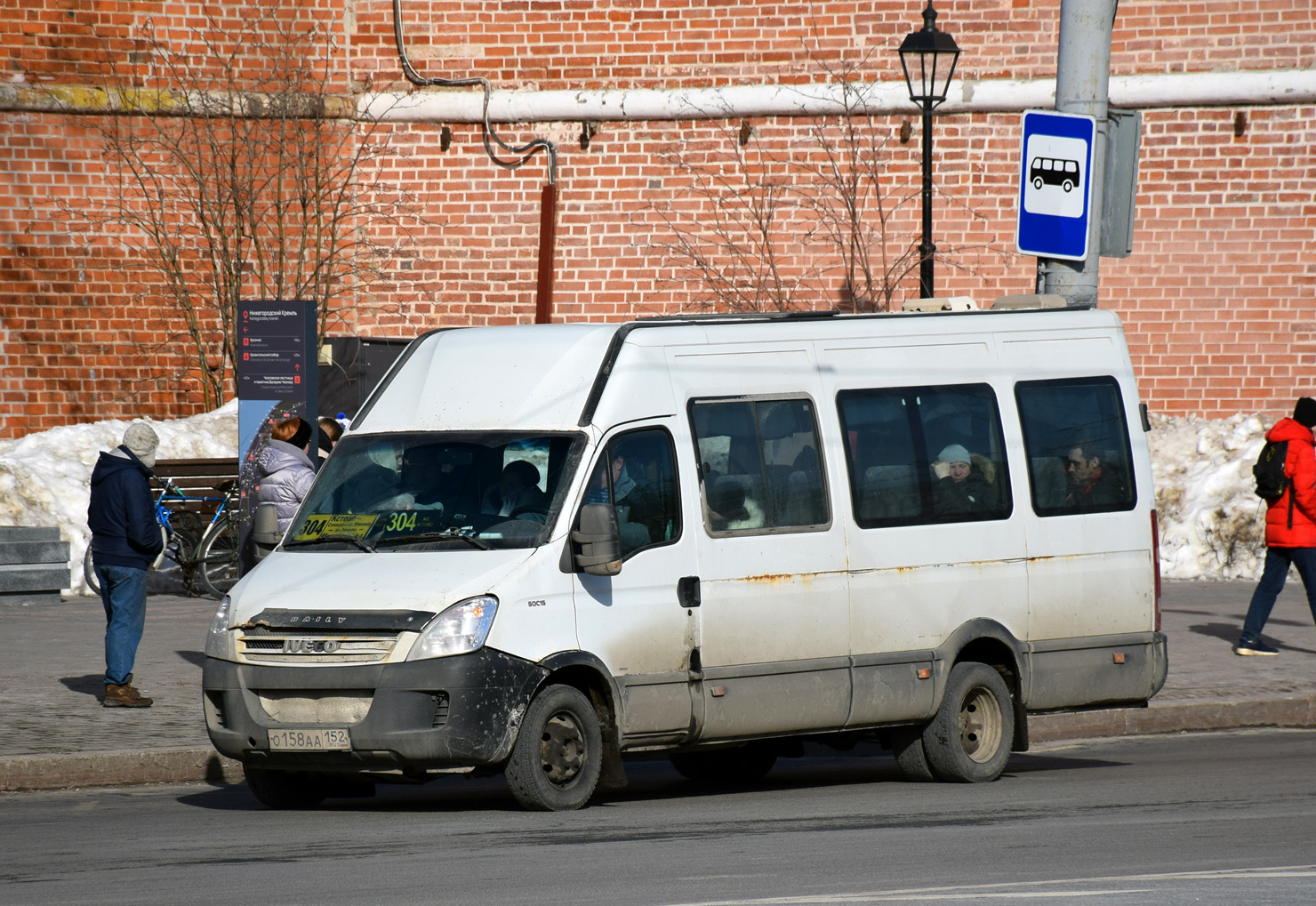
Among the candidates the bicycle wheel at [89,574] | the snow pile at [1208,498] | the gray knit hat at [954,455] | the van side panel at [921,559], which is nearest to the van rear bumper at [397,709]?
the van side panel at [921,559]

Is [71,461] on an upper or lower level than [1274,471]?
lower

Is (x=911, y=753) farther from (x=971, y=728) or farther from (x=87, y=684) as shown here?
(x=87, y=684)

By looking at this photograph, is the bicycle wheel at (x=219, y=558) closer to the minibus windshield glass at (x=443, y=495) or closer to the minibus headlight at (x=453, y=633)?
the minibus windshield glass at (x=443, y=495)

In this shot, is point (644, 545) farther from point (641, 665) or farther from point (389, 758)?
point (389, 758)

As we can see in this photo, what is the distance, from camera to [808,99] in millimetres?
23766

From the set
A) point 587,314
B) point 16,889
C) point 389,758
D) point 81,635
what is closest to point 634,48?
point 587,314

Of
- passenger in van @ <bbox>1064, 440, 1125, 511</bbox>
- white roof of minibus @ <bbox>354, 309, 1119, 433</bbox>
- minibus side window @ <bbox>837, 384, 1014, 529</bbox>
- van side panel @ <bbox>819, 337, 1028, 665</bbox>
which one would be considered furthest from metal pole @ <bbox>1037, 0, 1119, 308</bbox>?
white roof of minibus @ <bbox>354, 309, 1119, 433</bbox>

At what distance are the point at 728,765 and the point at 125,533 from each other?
4271 millimetres

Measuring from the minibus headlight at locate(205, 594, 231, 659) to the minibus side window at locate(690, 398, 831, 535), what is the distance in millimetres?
Answer: 2346

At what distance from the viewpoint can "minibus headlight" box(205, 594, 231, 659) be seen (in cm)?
887

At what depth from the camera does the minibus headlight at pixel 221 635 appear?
29.1 feet

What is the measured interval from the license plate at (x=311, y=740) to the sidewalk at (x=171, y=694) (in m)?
2.06

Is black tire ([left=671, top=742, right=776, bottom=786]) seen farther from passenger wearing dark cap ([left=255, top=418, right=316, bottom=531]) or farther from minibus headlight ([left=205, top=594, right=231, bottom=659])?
passenger wearing dark cap ([left=255, top=418, right=316, bottom=531])

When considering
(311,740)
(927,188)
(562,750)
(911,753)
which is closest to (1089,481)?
(911,753)
